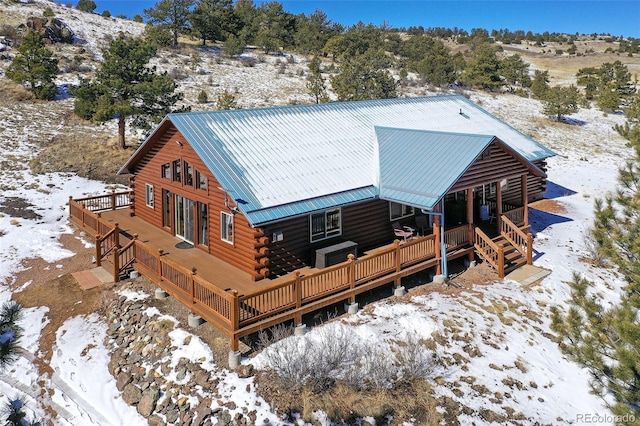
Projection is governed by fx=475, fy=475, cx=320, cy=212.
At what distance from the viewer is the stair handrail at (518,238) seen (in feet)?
59.3

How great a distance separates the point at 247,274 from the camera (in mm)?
15031

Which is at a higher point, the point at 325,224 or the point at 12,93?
the point at 12,93

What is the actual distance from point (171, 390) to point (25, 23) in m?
54.4

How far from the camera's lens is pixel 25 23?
50.9m

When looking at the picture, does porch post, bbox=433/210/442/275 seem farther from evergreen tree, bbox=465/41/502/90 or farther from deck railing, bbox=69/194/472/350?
evergreen tree, bbox=465/41/502/90

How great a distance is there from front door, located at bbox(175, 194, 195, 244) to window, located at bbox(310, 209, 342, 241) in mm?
4868

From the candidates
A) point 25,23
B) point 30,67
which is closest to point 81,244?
point 30,67

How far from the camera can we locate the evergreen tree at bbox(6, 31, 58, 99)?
3725 centimetres

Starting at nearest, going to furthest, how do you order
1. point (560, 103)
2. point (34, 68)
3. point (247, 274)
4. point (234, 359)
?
1. point (234, 359)
2. point (247, 274)
3. point (34, 68)
4. point (560, 103)

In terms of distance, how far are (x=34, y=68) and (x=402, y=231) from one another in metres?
34.5

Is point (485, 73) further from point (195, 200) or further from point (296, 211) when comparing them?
point (296, 211)

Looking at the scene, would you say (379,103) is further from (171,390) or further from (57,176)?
(57,176)

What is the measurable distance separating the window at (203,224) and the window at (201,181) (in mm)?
639

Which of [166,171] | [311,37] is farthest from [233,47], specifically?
[166,171]
